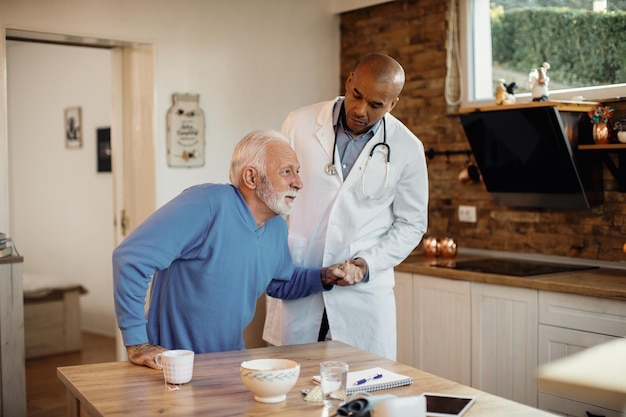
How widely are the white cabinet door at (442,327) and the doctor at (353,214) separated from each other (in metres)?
0.92

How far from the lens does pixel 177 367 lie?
1.94 m

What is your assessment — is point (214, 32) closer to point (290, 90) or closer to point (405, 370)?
point (290, 90)

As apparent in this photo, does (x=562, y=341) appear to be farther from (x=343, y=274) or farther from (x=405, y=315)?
(x=343, y=274)

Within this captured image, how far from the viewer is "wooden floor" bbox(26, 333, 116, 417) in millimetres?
4594

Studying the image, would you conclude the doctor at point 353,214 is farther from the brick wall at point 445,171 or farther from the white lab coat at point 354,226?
the brick wall at point 445,171

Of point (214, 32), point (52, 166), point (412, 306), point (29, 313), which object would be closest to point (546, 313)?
point (412, 306)

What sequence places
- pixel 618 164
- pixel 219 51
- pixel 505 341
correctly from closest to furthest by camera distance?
1. pixel 505 341
2. pixel 618 164
3. pixel 219 51

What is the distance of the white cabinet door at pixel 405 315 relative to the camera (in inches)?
161

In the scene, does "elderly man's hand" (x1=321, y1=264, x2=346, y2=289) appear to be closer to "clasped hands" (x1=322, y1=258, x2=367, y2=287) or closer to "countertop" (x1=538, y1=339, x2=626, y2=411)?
"clasped hands" (x1=322, y1=258, x2=367, y2=287)

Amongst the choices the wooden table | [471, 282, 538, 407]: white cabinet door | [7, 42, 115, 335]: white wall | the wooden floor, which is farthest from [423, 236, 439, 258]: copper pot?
[7, 42, 115, 335]: white wall

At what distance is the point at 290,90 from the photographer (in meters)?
5.11

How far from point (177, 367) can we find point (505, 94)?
260 centimetres

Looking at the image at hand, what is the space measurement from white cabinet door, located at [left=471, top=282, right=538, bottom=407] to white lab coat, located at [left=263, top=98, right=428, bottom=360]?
0.82m

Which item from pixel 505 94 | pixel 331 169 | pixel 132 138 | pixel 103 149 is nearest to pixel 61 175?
pixel 103 149
